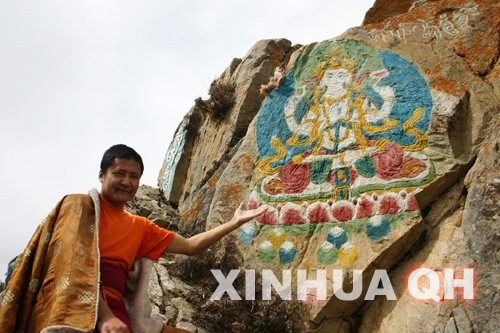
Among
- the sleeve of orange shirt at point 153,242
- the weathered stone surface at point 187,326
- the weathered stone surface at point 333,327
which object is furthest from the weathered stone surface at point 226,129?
the sleeve of orange shirt at point 153,242

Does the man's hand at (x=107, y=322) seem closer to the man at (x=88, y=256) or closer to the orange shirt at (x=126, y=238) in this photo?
the man at (x=88, y=256)

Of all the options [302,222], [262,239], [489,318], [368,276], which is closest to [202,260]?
[262,239]

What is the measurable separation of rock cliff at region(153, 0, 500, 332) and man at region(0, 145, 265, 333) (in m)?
1.58

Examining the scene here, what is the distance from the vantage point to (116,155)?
2.38 meters

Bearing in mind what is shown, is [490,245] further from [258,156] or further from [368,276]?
[258,156]

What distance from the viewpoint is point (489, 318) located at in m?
2.99

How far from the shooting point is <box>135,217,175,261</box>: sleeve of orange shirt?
242 centimetres

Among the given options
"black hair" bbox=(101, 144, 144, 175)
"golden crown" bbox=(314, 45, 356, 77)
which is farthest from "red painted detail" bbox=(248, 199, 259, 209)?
"black hair" bbox=(101, 144, 144, 175)

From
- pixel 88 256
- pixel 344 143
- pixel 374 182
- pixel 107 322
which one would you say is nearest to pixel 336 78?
pixel 344 143

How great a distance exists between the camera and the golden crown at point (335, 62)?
5.16 metres

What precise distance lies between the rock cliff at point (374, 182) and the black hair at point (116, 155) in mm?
1885

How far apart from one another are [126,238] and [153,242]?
23 cm

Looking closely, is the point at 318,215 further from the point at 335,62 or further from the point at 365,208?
the point at 335,62

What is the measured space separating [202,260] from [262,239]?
0.76 meters
